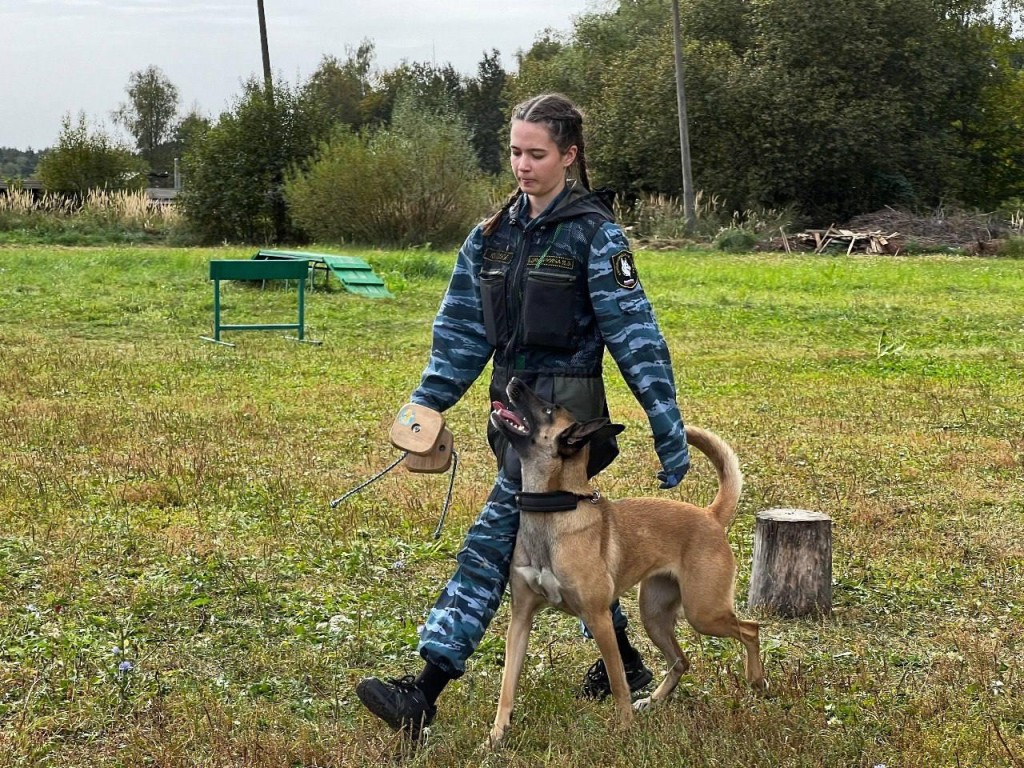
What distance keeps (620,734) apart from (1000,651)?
188cm

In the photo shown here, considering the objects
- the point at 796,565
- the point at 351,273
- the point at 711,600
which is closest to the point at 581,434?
the point at 711,600

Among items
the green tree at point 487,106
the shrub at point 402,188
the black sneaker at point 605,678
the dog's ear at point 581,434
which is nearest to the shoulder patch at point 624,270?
the dog's ear at point 581,434

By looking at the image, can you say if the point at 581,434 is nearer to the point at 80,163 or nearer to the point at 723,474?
the point at 723,474

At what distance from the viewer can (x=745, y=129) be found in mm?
46031

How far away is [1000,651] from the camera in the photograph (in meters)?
5.10

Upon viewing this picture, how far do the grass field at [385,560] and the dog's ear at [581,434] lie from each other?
939 mm

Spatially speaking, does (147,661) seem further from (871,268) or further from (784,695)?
(871,268)

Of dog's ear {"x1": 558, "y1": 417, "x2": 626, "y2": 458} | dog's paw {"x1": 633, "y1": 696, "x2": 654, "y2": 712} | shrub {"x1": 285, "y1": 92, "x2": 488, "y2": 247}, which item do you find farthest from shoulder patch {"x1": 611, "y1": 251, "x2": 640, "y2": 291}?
shrub {"x1": 285, "y1": 92, "x2": 488, "y2": 247}

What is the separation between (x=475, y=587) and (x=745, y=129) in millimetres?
43775

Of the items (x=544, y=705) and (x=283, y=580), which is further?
(x=283, y=580)

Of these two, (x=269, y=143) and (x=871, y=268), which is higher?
(x=269, y=143)

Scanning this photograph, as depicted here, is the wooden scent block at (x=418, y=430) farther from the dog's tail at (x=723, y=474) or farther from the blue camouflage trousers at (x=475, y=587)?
the dog's tail at (x=723, y=474)

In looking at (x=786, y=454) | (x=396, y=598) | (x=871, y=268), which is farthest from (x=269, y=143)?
(x=396, y=598)

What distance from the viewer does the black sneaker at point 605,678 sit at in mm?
4582
